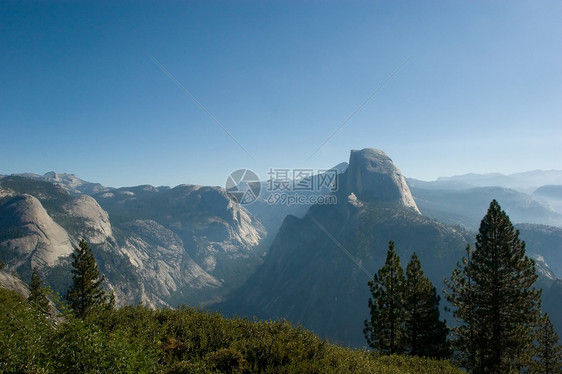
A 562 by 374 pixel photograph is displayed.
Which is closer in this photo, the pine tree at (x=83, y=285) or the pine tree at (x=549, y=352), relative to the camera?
the pine tree at (x=549, y=352)

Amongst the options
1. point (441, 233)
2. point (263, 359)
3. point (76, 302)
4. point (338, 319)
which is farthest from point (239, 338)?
point (441, 233)

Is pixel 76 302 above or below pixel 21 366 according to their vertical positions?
below

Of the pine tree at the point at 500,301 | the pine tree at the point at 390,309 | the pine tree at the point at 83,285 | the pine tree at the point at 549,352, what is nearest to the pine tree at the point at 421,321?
the pine tree at the point at 390,309

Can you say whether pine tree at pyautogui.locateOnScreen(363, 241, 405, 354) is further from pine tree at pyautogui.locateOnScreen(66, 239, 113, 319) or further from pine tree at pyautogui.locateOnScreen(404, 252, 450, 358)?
pine tree at pyautogui.locateOnScreen(66, 239, 113, 319)

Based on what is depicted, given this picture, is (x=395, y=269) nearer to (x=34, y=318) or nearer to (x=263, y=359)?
(x=263, y=359)

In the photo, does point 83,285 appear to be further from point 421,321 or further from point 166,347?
point 421,321

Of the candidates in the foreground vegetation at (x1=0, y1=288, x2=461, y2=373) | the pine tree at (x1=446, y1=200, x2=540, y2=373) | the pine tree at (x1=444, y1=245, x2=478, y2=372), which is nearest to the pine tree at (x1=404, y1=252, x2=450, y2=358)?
the pine tree at (x1=444, y1=245, x2=478, y2=372)

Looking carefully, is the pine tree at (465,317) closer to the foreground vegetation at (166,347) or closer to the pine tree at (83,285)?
the foreground vegetation at (166,347)
